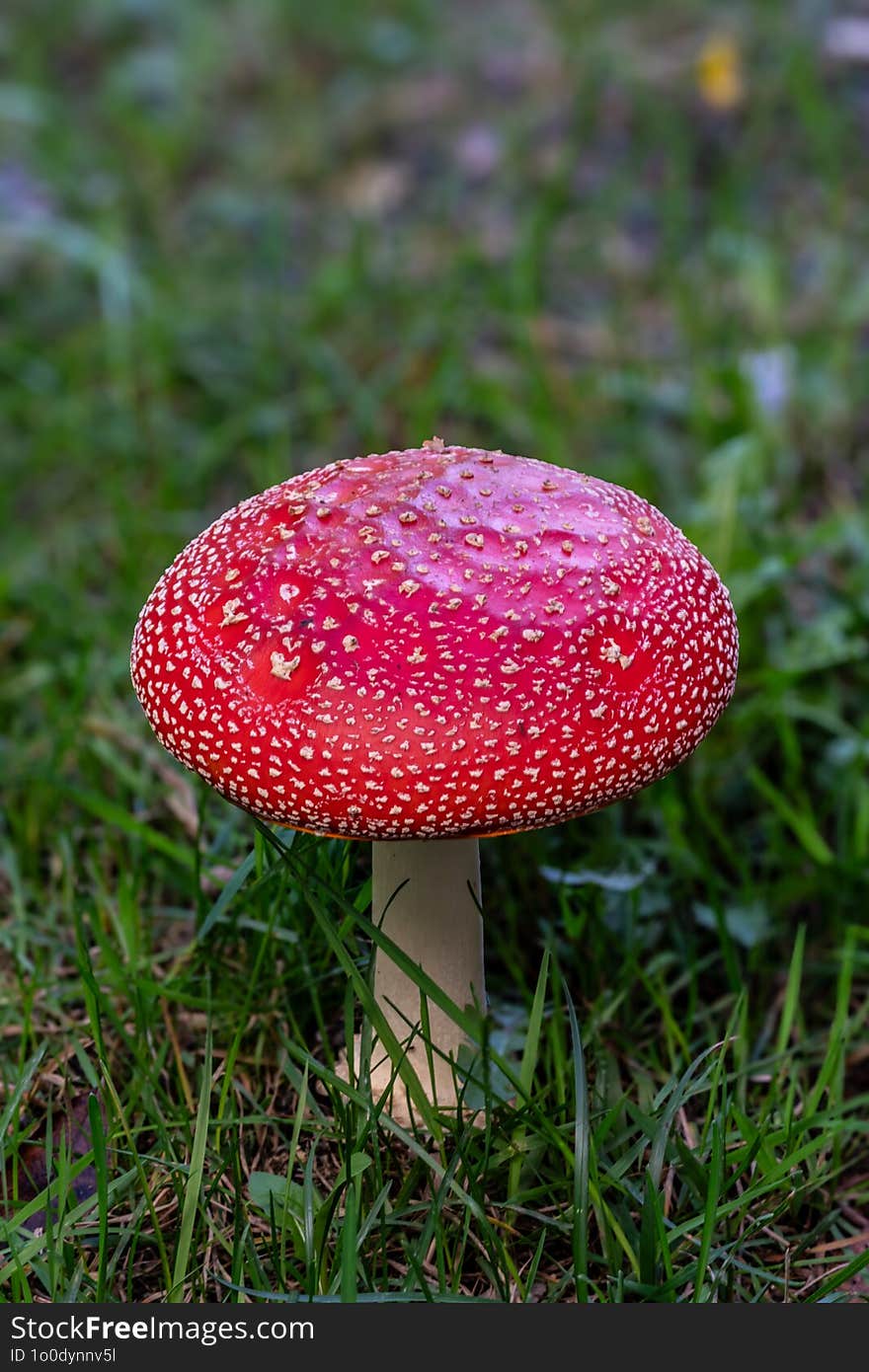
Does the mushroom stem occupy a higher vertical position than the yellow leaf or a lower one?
lower

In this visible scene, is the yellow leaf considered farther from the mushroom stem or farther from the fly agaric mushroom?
the mushroom stem

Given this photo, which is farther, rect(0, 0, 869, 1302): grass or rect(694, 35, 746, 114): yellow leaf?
rect(694, 35, 746, 114): yellow leaf

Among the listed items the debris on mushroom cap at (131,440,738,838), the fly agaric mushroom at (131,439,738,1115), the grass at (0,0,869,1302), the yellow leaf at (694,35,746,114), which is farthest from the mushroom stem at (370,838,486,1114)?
the yellow leaf at (694,35,746,114)

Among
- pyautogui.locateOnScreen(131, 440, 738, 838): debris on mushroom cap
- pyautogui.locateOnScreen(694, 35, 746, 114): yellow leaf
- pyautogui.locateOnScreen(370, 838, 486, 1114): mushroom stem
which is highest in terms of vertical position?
pyautogui.locateOnScreen(694, 35, 746, 114): yellow leaf

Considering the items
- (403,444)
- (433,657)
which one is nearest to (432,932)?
(433,657)

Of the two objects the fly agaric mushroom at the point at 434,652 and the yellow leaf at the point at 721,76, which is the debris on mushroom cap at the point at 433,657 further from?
the yellow leaf at the point at 721,76

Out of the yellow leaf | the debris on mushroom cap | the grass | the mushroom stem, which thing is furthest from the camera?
the yellow leaf

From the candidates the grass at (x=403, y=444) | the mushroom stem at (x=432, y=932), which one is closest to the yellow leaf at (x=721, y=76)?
the grass at (x=403, y=444)
